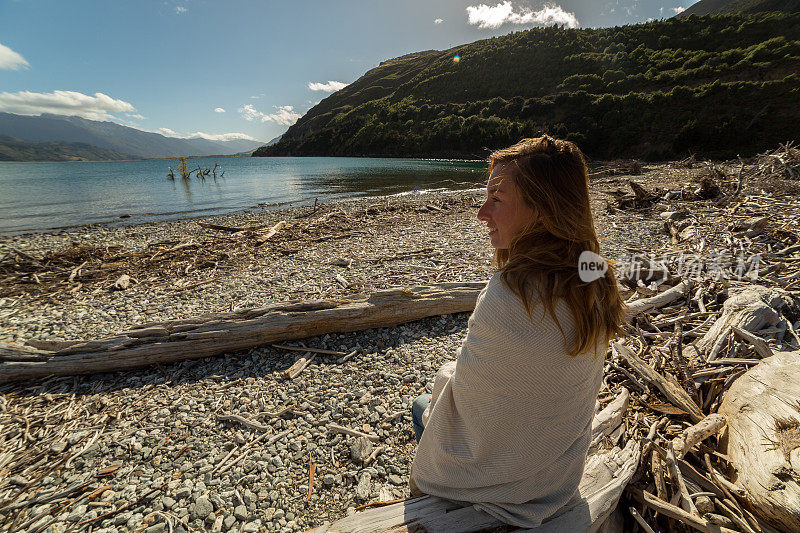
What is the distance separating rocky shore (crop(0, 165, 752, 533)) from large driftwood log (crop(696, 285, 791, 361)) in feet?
11.3

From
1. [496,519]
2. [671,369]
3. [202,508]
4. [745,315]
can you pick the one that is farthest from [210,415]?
[745,315]

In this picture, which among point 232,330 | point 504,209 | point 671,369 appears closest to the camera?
point 504,209

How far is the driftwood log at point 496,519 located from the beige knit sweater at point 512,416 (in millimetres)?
99

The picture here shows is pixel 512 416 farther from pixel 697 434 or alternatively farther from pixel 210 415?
pixel 210 415

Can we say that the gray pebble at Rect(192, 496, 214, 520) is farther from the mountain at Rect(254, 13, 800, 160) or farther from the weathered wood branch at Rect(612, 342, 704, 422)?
the mountain at Rect(254, 13, 800, 160)

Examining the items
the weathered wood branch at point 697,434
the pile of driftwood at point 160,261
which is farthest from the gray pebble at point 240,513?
the pile of driftwood at point 160,261

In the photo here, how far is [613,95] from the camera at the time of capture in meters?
65.8

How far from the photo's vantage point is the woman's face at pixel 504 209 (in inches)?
70.6

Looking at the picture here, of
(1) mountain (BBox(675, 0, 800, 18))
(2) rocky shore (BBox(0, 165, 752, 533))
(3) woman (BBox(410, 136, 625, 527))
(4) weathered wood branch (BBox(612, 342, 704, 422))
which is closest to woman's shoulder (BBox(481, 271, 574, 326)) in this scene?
(3) woman (BBox(410, 136, 625, 527))

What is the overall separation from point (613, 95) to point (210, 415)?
86.2m

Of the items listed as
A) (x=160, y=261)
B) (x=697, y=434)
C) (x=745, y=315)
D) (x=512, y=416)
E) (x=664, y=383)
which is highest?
(x=512, y=416)

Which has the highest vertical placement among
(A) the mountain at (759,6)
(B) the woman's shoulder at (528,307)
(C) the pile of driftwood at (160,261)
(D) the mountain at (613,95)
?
(A) the mountain at (759,6)

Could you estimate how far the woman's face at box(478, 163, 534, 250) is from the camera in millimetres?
1793

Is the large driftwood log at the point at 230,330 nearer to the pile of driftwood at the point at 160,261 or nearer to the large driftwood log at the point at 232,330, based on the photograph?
the large driftwood log at the point at 232,330
